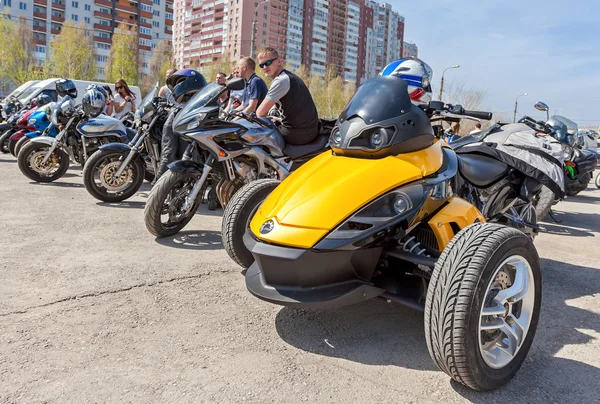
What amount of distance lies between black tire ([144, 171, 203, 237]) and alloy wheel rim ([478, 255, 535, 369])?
2890 mm

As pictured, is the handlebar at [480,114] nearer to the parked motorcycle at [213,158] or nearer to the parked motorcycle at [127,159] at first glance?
the parked motorcycle at [213,158]

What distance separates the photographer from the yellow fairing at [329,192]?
2279 millimetres

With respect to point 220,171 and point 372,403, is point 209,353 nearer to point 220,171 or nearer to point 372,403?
point 372,403

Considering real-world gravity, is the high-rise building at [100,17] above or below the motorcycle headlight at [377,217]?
above

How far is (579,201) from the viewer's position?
9820 millimetres

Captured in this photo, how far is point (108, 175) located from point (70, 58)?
192ft

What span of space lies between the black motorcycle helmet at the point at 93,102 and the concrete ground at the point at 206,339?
378cm

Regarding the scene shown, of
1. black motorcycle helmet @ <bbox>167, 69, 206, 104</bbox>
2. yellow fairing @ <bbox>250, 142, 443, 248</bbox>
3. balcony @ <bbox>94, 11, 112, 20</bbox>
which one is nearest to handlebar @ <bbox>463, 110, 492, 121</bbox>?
yellow fairing @ <bbox>250, 142, 443, 248</bbox>

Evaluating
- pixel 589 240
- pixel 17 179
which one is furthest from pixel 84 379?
pixel 17 179

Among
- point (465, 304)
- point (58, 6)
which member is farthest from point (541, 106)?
point (58, 6)

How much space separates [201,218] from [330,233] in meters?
3.66

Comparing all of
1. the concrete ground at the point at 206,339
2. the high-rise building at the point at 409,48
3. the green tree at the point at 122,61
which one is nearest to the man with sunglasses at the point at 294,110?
the concrete ground at the point at 206,339

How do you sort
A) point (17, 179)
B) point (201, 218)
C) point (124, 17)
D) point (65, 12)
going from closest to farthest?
point (201, 218)
point (17, 179)
point (65, 12)
point (124, 17)

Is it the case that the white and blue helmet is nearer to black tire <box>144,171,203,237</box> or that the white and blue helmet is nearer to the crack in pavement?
the crack in pavement
